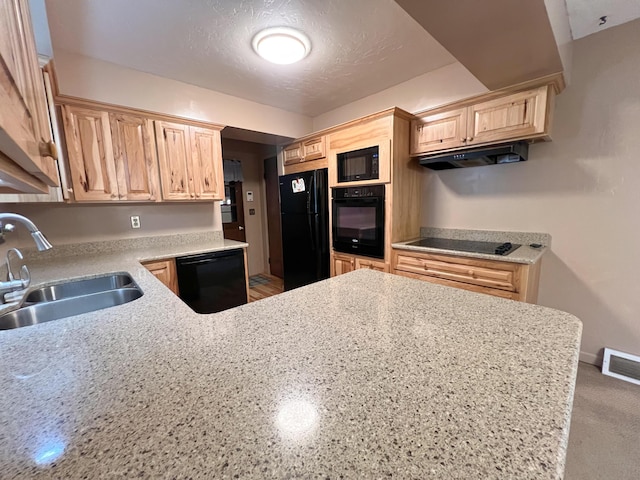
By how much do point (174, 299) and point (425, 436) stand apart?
107cm

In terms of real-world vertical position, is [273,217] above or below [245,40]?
below

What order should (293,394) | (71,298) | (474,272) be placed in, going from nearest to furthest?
(293,394), (71,298), (474,272)

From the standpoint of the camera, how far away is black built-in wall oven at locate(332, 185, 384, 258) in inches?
100

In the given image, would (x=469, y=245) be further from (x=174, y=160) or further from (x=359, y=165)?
(x=174, y=160)

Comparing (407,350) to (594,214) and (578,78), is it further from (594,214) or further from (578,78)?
(578,78)

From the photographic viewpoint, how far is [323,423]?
47cm

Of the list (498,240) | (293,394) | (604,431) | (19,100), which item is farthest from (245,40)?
(604,431)

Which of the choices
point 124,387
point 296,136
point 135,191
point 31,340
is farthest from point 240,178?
point 124,387

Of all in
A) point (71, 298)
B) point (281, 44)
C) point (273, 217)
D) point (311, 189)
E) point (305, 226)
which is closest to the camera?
point (71, 298)

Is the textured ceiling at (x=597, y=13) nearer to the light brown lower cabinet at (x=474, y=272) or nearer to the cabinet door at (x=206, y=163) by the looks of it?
the light brown lower cabinet at (x=474, y=272)

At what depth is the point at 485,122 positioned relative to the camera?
2.10m

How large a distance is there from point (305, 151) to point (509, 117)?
2115 mm

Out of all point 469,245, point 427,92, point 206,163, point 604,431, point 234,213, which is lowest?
point 604,431

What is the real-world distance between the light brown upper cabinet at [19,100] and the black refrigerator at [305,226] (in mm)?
2388
